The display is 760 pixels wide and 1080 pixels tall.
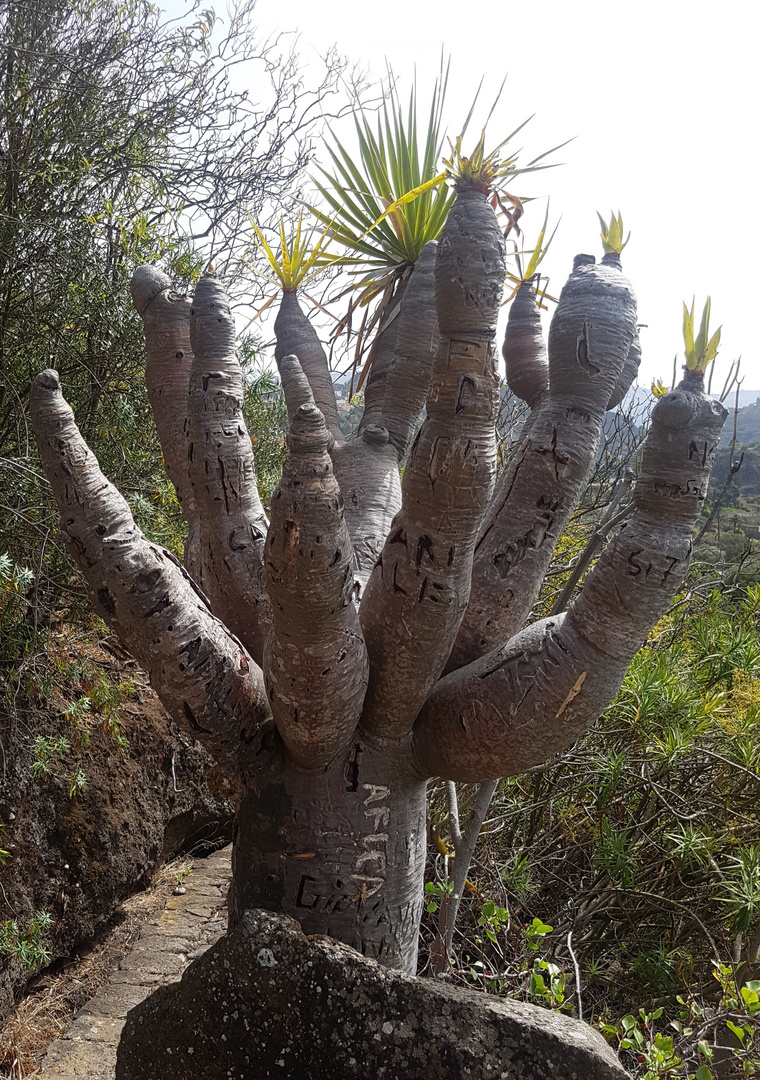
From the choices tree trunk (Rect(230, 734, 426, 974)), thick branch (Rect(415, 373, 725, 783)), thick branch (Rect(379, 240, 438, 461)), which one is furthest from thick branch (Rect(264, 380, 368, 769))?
thick branch (Rect(379, 240, 438, 461))

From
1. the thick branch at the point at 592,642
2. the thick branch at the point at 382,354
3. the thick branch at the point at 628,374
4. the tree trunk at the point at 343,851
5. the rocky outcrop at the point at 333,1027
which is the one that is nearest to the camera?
the rocky outcrop at the point at 333,1027

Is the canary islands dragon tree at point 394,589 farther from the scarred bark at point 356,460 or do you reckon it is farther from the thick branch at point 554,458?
the scarred bark at point 356,460

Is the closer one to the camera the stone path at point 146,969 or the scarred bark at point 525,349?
the scarred bark at point 525,349

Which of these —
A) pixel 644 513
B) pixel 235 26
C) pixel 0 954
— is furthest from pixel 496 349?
pixel 235 26

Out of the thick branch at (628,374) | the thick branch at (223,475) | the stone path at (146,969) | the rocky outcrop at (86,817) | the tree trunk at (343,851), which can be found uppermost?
the thick branch at (628,374)

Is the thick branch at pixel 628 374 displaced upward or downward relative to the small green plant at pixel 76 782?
upward

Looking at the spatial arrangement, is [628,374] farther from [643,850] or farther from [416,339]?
[643,850]

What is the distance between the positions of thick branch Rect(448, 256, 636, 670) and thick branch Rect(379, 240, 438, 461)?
540 millimetres

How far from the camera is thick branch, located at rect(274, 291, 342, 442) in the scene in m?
2.79

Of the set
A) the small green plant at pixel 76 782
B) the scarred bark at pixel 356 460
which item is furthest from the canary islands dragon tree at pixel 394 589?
the small green plant at pixel 76 782

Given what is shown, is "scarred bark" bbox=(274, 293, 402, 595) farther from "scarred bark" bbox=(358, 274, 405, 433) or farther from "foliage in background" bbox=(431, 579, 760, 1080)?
"foliage in background" bbox=(431, 579, 760, 1080)

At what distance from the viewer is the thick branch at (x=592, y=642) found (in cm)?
176

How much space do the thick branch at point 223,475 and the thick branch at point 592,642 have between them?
2.43 ft

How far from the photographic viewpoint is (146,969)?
3.84 meters
